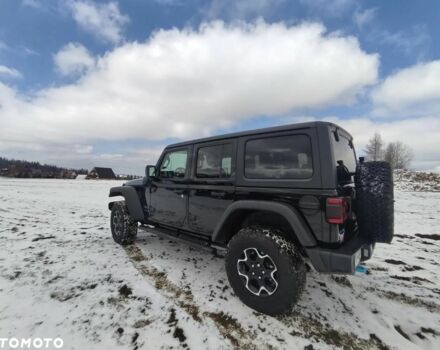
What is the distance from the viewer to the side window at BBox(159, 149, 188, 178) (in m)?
4.13

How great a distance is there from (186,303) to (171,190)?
1.81m

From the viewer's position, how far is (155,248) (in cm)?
498

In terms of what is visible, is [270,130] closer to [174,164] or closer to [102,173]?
[174,164]

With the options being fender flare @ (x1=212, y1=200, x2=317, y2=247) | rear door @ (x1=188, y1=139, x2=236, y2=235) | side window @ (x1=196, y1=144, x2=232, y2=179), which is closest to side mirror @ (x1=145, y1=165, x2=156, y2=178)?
rear door @ (x1=188, y1=139, x2=236, y2=235)

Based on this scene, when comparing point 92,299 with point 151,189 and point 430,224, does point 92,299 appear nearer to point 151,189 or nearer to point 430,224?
point 151,189

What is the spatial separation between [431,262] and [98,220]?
26.4 ft

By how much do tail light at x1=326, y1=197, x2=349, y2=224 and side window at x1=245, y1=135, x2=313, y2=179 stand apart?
1.14 feet

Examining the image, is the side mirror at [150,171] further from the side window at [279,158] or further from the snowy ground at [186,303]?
the side window at [279,158]

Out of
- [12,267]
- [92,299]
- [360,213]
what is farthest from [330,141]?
[12,267]

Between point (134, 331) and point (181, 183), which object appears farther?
point (181, 183)

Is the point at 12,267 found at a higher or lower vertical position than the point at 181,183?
lower

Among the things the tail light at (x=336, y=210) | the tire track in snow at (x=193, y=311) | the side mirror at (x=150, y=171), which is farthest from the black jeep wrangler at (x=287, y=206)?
the side mirror at (x=150, y=171)
